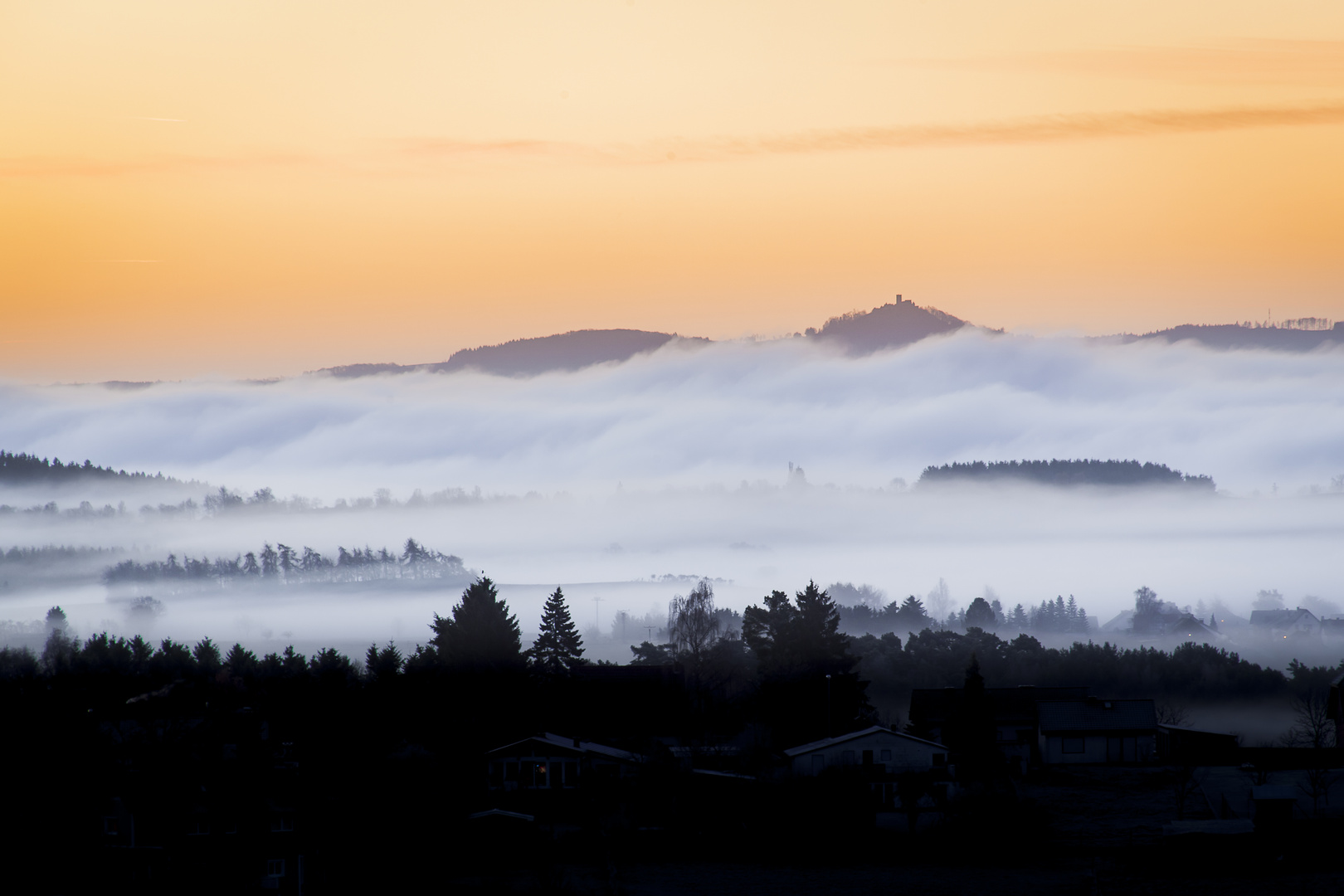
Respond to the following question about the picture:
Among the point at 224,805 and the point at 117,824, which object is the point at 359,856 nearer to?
the point at 224,805

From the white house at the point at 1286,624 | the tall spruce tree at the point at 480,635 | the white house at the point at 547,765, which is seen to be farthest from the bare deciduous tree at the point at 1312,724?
the white house at the point at 1286,624

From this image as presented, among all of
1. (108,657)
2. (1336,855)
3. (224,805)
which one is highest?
(108,657)

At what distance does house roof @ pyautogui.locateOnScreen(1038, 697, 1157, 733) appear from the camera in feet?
237

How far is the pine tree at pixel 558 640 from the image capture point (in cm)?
9238

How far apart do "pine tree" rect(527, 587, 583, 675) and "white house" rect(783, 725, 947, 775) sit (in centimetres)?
3293

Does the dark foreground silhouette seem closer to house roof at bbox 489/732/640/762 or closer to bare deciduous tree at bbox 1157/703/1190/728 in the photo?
house roof at bbox 489/732/640/762

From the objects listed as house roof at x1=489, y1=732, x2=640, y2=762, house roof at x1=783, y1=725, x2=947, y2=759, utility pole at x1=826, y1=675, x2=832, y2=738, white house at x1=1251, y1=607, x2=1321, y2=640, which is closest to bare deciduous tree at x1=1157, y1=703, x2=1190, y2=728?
utility pole at x1=826, y1=675, x2=832, y2=738

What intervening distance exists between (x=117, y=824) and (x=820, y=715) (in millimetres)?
36145

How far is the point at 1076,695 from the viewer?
80.0 metres

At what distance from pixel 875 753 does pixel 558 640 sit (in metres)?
36.2

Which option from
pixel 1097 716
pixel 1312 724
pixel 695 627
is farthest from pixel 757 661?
pixel 1312 724

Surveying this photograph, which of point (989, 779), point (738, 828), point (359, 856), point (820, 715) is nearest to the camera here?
point (359, 856)

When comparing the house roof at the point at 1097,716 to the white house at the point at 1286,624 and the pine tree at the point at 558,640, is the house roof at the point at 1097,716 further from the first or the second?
the white house at the point at 1286,624

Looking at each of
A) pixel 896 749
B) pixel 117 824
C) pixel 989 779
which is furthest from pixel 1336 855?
pixel 117 824
